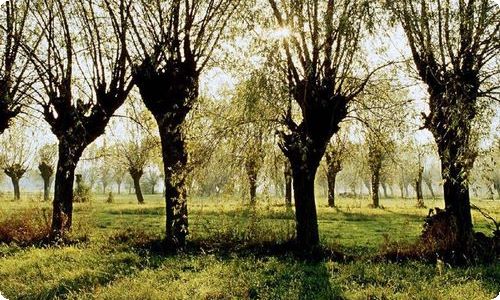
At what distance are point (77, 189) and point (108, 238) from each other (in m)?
29.5

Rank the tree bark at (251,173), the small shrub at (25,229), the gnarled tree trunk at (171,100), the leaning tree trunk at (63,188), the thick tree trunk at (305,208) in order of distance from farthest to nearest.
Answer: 1. the leaning tree trunk at (63,188)
2. the small shrub at (25,229)
3. the gnarled tree trunk at (171,100)
4. the thick tree trunk at (305,208)
5. the tree bark at (251,173)

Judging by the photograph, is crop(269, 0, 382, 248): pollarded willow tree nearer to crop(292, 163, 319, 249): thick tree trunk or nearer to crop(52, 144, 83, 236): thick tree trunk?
crop(292, 163, 319, 249): thick tree trunk

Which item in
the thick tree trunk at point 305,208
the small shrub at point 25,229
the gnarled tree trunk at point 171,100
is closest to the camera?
the thick tree trunk at point 305,208

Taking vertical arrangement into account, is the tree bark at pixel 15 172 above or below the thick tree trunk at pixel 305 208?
above

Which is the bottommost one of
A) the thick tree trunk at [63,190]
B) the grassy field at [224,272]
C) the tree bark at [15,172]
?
the grassy field at [224,272]

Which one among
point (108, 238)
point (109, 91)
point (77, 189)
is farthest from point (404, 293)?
point (77, 189)

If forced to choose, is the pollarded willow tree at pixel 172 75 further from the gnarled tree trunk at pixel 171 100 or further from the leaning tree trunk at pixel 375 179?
the leaning tree trunk at pixel 375 179

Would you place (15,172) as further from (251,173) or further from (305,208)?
(305,208)

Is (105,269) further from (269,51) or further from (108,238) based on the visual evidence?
(269,51)

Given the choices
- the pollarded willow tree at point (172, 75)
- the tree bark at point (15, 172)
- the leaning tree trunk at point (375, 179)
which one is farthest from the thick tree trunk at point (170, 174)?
the tree bark at point (15, 172)

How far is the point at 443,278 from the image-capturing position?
38.8 ft

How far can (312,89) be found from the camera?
1559 cm

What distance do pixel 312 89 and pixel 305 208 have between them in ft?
12.8

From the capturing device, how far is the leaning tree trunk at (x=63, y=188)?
19.6 metres
